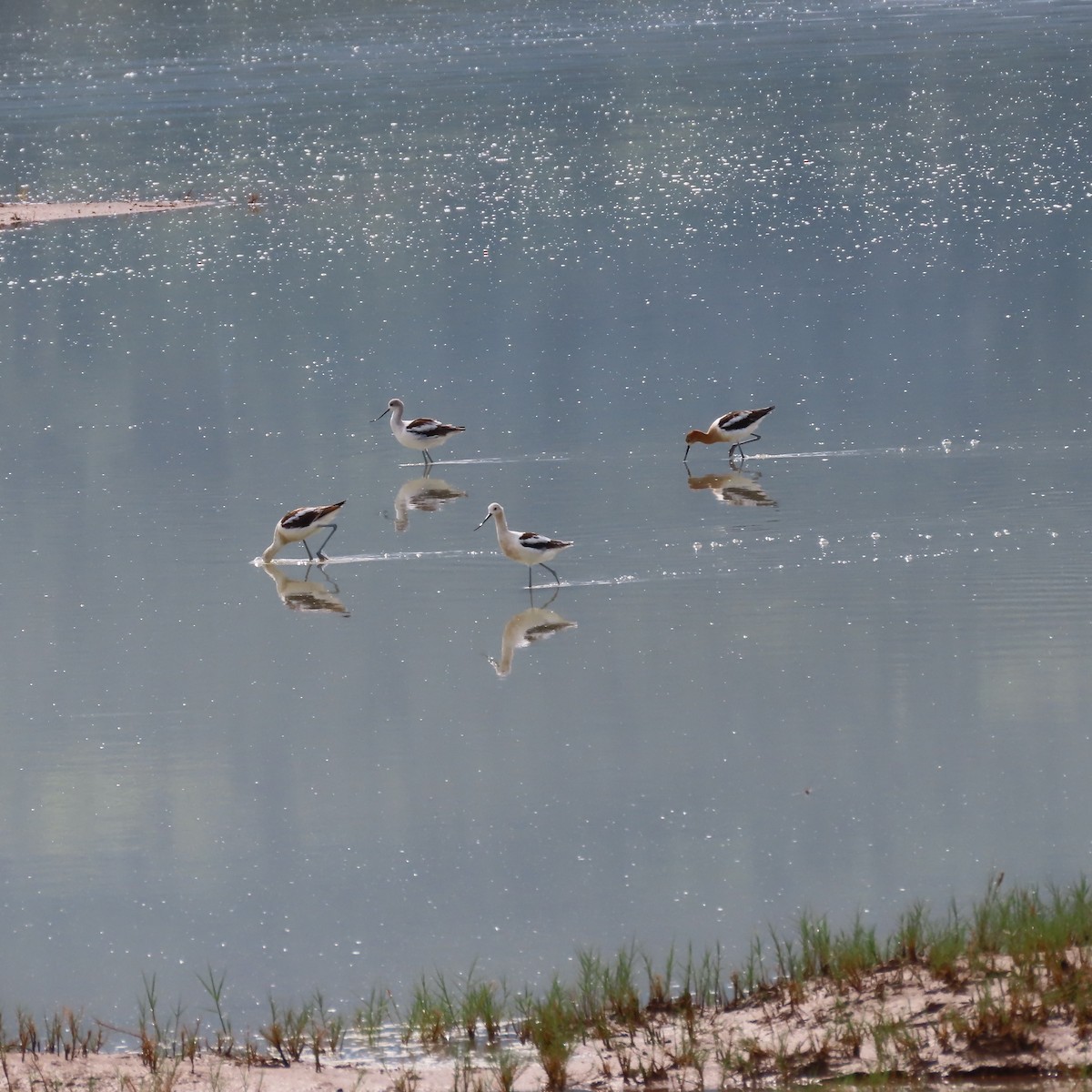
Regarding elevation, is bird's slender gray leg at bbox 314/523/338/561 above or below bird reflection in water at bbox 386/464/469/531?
below

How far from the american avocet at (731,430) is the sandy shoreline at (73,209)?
22771 millimetres

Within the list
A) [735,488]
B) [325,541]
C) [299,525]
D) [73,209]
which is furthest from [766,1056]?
→ [73,209]

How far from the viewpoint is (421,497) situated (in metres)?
17.3

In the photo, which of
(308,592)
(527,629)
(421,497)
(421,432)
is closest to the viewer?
(527,629)

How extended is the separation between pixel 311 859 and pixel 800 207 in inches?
1068

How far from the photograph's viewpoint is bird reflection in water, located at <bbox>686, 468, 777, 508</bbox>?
16500mm

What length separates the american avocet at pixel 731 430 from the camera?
17.8 meters

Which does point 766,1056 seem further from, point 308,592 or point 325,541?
point 325,541

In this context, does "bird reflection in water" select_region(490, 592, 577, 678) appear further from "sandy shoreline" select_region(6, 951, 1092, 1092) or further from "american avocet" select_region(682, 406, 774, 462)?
"sandy shoreline" select_region(6, 951, 1092, 1092)

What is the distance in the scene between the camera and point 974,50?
6194 centimetres

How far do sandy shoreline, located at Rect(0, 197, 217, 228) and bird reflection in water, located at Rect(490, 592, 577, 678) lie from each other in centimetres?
2658

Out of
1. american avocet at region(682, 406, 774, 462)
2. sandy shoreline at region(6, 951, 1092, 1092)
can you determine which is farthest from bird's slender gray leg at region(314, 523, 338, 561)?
sandy shoreline at region(6, 951, 1092, 1092)

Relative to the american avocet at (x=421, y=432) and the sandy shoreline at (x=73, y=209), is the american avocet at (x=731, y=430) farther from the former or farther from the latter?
the sandy shoreline at (x=73, y=209)

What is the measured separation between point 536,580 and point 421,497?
3173mm
